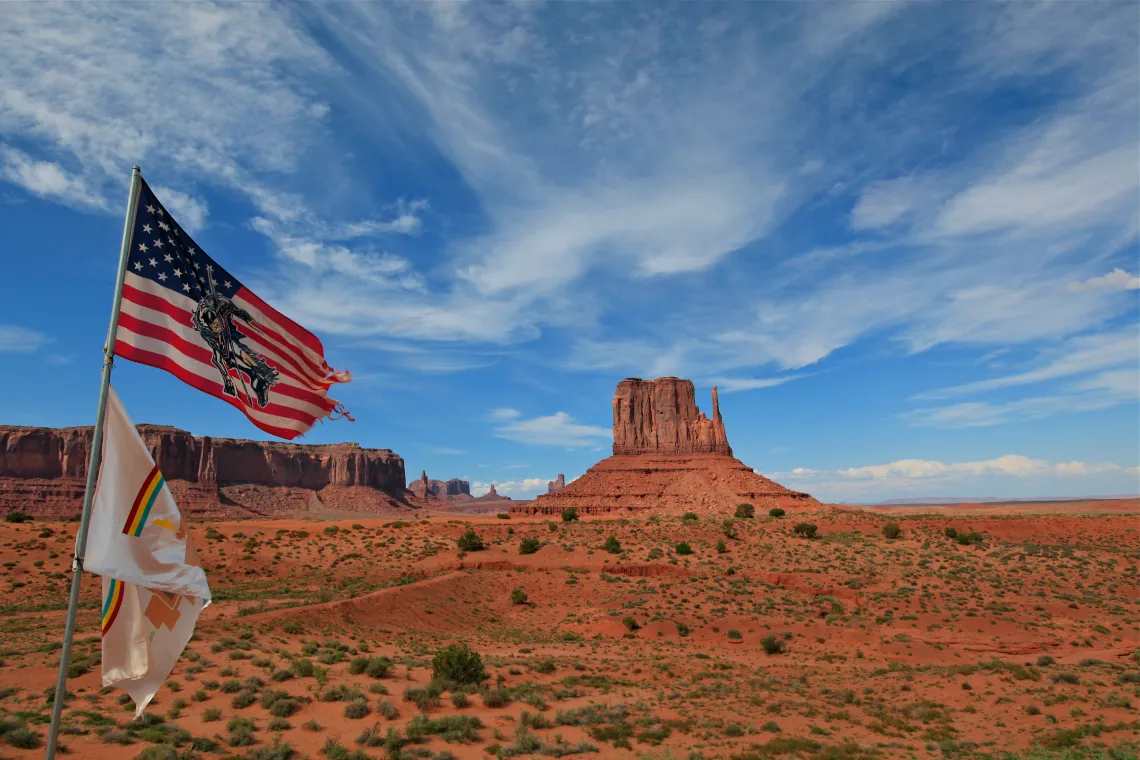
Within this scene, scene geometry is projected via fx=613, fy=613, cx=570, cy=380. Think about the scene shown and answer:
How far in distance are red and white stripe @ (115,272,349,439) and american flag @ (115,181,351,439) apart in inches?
0.4

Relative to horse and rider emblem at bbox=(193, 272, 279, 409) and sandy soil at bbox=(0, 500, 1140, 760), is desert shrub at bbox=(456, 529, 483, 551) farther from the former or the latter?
horse and rider emblem at bbox=(193, 272, 279, 409)

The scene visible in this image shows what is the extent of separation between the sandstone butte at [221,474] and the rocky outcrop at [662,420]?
70.0 meters

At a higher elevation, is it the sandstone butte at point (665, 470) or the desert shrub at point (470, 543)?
the sandstone butte at point (665, 470)

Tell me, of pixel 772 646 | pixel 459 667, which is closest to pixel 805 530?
pixel 772 646

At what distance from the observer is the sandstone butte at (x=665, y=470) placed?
90562mm

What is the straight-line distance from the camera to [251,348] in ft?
26.7

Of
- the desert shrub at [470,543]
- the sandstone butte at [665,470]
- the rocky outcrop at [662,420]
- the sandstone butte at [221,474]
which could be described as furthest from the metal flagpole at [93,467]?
the rocky outcrop at [662,420]

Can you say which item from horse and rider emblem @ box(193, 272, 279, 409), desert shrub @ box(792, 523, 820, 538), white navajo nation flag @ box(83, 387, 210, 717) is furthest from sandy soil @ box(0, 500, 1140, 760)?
horse and rider emblem @ box(193, 272, 279, 409)

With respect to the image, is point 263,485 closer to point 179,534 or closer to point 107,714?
point 107,714

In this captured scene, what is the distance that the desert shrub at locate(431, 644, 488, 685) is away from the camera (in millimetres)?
17812

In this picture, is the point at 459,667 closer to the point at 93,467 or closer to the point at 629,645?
the point at 629,645

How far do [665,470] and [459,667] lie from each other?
89635 mm

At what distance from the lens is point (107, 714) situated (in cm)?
1302

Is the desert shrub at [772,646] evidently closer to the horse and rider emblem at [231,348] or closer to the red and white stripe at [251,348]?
the red and white stripe at [251,348]
